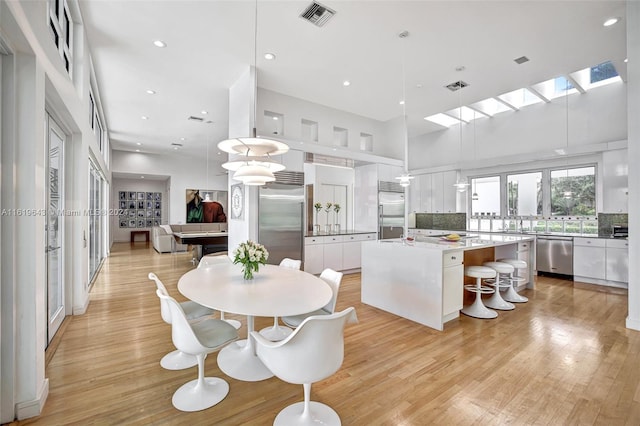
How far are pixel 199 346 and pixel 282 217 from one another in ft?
10.6

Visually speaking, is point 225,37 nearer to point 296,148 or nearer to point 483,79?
point 296,148

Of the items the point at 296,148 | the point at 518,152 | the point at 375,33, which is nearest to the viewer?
the point at 375,33

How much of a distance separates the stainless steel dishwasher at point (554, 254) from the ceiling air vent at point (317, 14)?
6018 millimetres

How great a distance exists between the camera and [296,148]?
17.2 feet

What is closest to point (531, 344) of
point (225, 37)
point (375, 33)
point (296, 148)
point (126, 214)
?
point (375, 33)

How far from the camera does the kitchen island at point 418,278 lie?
328 cm

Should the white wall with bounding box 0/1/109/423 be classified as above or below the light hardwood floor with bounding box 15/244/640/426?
above

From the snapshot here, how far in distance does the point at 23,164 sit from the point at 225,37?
9.26 feet

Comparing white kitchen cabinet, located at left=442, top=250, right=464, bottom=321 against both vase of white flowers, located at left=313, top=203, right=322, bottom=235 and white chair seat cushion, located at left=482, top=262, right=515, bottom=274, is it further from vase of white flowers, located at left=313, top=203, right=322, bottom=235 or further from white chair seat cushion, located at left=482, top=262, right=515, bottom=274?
vase of white flowers, located at left=313, top=203, right=322, bottom=235

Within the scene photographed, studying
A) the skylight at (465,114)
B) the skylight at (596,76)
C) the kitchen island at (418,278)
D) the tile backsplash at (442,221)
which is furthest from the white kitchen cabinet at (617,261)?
the skylight at (465,114)

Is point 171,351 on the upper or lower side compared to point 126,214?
lower

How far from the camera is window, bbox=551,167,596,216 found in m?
5.65

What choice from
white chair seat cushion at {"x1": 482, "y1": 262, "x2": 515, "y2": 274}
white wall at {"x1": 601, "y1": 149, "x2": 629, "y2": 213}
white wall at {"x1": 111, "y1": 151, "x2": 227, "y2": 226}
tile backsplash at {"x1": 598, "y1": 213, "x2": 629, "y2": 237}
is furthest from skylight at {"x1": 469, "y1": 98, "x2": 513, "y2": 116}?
white wall at {"x1": 111, "y1": 151, "x2": 227, "y2": 226}

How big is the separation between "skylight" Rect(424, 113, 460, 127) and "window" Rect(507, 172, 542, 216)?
80.6 inches
